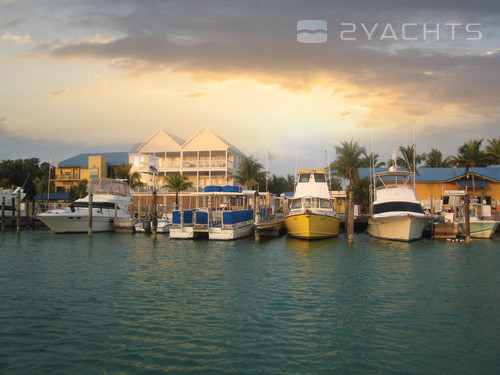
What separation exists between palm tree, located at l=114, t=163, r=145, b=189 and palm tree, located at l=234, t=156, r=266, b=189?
14.8 metres

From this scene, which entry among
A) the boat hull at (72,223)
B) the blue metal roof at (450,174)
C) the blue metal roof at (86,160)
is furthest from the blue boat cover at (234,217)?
the blue metal roof at (86,160)

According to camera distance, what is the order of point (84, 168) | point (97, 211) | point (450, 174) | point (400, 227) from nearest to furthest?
point (400, 227) < point (97, 211) < point (450, 174) < point (84, 168)

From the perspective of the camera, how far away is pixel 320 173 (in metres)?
34.3

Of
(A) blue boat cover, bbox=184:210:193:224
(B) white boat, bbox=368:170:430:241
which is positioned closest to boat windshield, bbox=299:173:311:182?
(B) white boat, bbox=368:170:430:241

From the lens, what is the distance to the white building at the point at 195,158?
5691 cm

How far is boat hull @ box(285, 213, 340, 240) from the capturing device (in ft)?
96.7

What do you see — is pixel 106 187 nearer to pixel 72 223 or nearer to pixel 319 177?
pixel 72 223

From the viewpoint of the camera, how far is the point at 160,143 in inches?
2352

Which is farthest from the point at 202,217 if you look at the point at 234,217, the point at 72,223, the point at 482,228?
the point at 482,228

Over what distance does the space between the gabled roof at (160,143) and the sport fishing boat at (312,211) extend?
30.5 meters

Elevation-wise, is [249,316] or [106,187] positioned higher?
[106,187]

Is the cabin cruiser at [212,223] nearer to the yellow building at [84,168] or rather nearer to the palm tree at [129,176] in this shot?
the palm tree at [129,176]

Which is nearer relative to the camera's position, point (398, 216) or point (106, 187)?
point (398, 216)

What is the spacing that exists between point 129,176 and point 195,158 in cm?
1055
